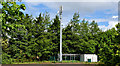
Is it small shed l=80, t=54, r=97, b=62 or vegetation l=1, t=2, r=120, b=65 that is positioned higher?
vegetation l=1, t=2, r=120, b=65

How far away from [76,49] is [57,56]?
5657 millimetres

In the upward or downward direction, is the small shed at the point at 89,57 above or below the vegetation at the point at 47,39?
below

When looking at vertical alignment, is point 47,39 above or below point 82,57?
above

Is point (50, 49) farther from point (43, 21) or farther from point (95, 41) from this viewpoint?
point (95, 41)

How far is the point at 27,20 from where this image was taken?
47312 mm

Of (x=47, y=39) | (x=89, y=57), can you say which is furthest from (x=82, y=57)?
(x=47, y=39)

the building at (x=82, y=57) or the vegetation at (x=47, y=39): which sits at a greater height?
the vegetation at (x=47, y=39)

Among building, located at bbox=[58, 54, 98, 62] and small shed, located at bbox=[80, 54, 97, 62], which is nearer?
small shed, located at bbox=[80, 54, 97, 62]

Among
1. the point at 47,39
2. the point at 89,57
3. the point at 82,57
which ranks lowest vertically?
the point at 82,57

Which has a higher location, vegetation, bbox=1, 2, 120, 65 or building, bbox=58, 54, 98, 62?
vegetation, bbox=1, 2, 120, 65

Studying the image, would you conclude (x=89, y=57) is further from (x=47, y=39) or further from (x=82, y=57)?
(x=47, y=39)

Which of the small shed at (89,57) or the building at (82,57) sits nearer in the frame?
the small shed at (89,57)

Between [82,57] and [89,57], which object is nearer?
[89,57]

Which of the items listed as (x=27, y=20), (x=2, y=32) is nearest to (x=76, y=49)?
(x=27, y=20)
